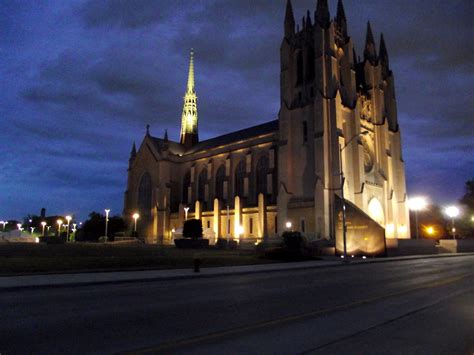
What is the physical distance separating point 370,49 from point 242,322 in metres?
69.1

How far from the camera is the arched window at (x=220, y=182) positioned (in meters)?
73.8

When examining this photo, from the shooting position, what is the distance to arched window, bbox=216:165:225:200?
7381 centimetres

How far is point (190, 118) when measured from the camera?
336 feet

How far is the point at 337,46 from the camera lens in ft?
201

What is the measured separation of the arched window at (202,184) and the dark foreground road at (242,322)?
6476 cm

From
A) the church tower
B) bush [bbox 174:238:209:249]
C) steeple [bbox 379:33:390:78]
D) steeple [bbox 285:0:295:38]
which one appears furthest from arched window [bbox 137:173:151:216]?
steeple [bbox 379:33:390:78]

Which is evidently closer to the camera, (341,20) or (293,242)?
(293,242)

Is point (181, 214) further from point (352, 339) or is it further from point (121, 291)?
point (352, 339)

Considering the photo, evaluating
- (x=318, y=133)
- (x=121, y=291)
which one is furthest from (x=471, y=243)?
(x=121, y=291)

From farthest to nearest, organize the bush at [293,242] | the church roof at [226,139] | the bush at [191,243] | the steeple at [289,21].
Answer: the church roof at [226,139]
the steeple at [289,21]
the bush at [191,243]
the bush at [293,242]

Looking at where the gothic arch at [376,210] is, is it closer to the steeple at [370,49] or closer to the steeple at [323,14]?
the steeple at [370,49]

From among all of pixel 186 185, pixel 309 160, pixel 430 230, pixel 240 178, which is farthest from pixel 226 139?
pixel 430 230

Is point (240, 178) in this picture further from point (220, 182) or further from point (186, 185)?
point (186, 185)

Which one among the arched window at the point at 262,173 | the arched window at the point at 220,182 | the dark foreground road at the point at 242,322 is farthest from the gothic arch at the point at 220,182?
the dark foreground road at the point at 242,322
